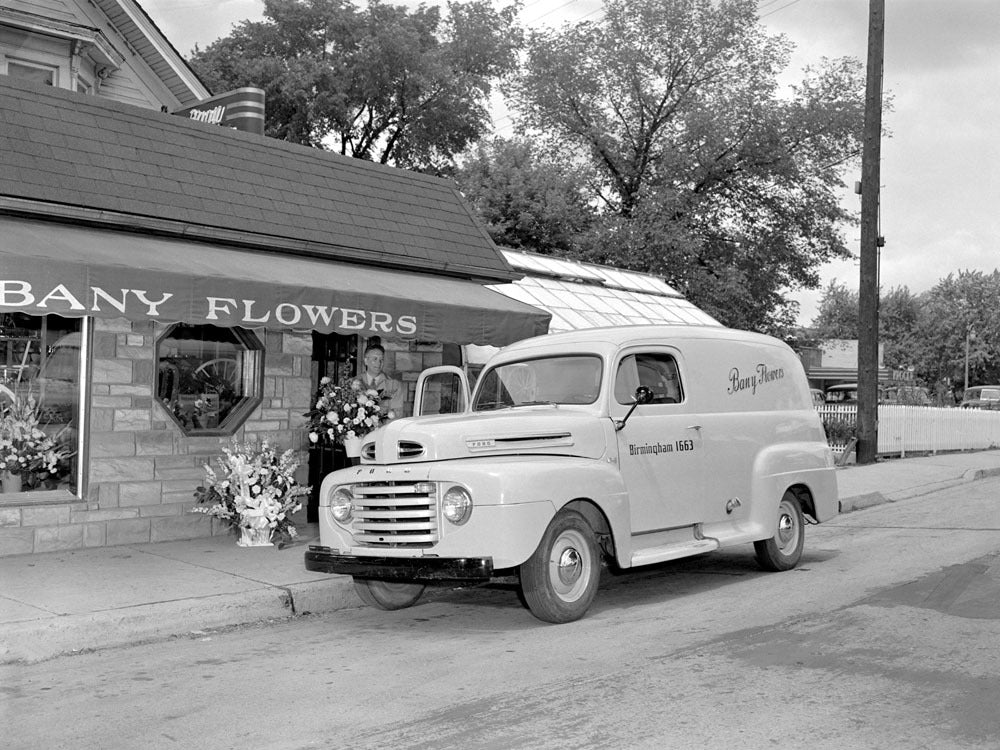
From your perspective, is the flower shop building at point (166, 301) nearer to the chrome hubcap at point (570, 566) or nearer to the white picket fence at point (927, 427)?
the chrome hubcap at point (570, 566)

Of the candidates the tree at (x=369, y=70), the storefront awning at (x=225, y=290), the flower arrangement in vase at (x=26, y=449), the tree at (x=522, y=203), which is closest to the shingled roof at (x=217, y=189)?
the storefront awning at (x=225, y=290)

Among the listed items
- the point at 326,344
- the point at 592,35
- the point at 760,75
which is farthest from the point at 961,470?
the point at 592,35

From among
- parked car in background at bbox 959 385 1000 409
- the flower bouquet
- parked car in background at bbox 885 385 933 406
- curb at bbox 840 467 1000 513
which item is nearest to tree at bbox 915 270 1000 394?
parked car in background at bbox 959 385 1000 409

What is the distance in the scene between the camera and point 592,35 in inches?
1502

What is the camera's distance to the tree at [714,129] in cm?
3600

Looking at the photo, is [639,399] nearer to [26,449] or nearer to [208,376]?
[208,376]

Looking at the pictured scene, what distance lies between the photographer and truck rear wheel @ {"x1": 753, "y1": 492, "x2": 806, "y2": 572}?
9492 mm

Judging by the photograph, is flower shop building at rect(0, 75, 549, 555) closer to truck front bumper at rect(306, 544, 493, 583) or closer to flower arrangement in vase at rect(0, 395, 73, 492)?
flower arrangement in vase at rect(0, 395, 73, 492)

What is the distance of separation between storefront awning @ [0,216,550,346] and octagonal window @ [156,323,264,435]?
3.36 ft

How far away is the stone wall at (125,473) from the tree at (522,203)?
74.7 feet

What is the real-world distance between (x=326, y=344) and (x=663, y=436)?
519 centimetres

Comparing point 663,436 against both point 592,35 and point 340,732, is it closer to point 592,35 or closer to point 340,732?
point 340,732

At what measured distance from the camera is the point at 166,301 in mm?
8758

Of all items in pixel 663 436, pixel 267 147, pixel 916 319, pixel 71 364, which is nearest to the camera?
pixel 663 436
